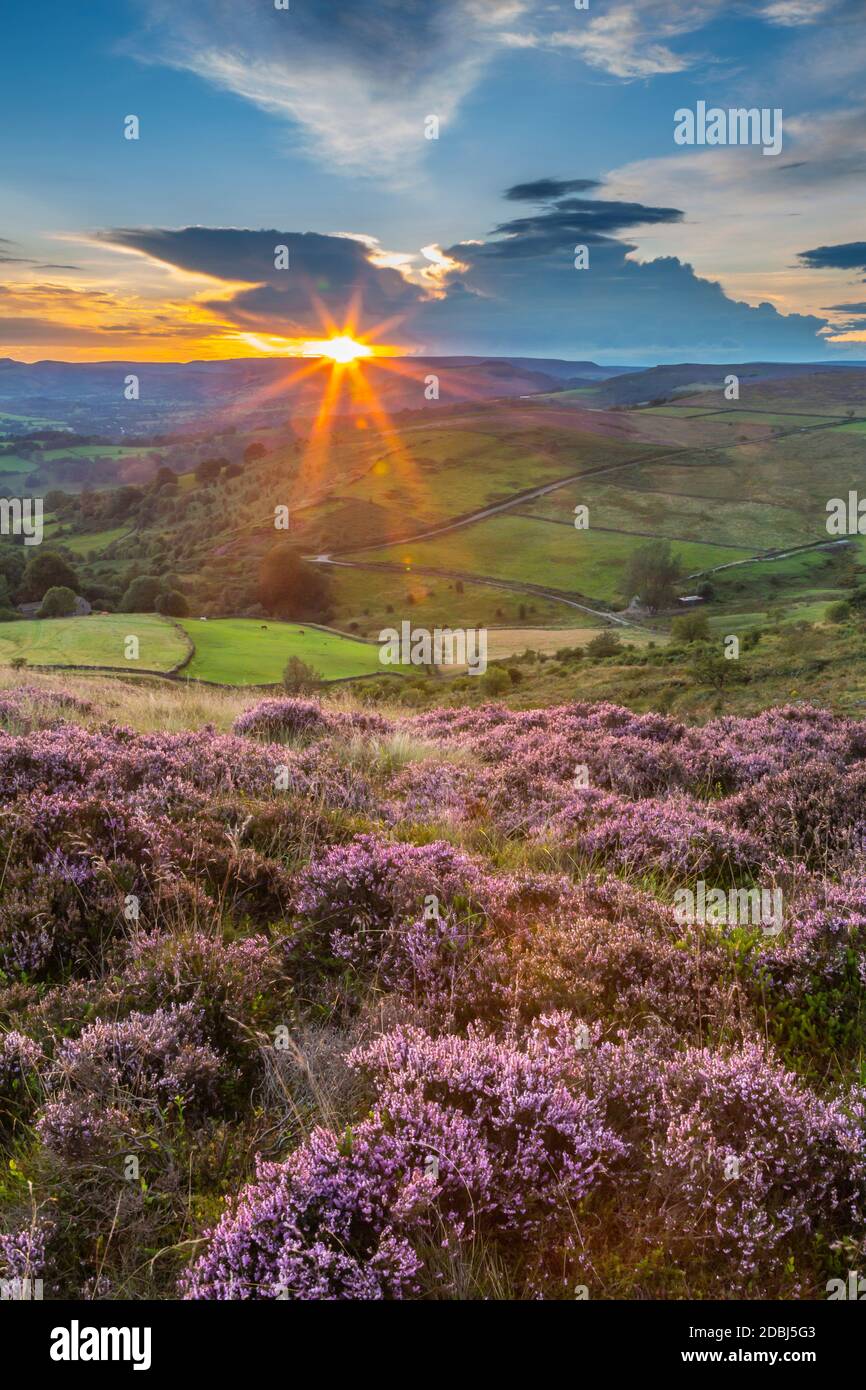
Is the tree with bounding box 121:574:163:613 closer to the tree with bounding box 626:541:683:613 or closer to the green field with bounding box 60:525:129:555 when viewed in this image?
the green field with bounding box 60:525:129:555

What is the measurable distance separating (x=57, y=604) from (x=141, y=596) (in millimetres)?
29209

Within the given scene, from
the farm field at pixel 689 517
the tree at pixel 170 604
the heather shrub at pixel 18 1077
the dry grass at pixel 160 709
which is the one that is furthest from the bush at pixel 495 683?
the farm field at pixel 689 517

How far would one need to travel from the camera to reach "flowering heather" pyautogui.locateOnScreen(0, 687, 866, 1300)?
287 cm

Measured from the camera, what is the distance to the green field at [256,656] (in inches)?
1813

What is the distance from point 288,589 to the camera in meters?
140

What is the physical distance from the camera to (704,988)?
4.34 meters

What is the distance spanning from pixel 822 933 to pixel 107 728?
23.9 ft

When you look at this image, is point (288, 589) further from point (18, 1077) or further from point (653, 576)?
point (18, 1077)

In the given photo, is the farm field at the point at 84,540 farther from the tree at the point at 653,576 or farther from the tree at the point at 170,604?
the tree at the point at 653,576

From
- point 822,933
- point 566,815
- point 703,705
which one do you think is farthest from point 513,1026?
point 703,705

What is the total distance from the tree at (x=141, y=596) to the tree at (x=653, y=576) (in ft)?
256

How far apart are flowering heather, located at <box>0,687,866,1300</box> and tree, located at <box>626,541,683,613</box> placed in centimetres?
13323

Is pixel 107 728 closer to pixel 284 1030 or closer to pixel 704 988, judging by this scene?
pixel 284 1030

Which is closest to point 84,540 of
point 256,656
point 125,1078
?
point 256,656
